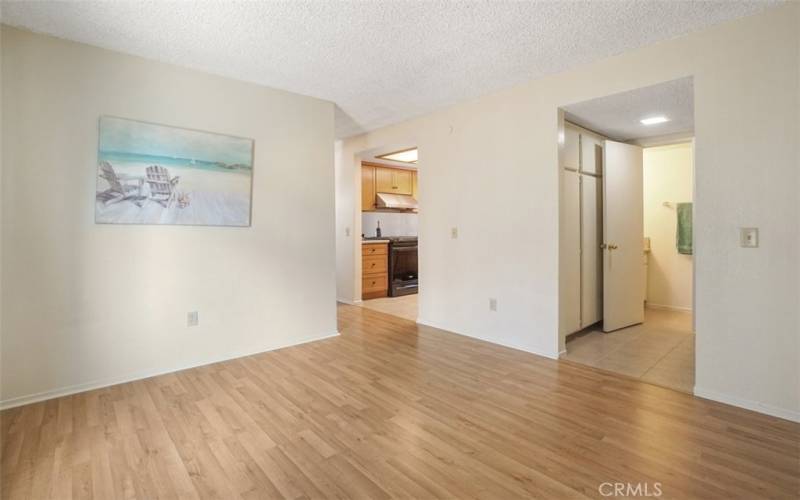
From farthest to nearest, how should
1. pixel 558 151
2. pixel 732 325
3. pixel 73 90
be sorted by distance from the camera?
pixel 558 151, pixel 73 90, pixel 732 325

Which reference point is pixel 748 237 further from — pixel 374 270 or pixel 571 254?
pixel 374 270

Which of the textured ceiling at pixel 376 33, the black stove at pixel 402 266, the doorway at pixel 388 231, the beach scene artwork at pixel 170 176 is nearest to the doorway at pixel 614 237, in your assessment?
the textured ceiling at pixel 376 33

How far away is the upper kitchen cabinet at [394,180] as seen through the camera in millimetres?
6680

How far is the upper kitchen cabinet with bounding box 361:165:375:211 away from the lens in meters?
6.44

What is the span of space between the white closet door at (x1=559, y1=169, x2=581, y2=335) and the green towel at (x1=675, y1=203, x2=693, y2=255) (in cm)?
242

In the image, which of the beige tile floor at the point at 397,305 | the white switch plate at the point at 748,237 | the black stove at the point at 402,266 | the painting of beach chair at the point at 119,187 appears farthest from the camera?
the black stove at the point at 402,266

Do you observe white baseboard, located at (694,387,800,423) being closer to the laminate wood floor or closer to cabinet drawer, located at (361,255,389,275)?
the laminate wood floor

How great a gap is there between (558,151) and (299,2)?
2.28 m

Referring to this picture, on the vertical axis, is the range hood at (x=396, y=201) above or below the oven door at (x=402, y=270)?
above

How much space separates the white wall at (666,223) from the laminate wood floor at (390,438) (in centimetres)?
327

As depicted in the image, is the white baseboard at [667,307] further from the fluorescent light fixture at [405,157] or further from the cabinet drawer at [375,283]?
the fluorescent light fixture at [405,157]

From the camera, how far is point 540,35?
256 cm

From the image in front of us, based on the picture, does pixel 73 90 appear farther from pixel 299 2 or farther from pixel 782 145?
pixel 782 145

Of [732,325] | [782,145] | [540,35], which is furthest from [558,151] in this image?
[732,325]
